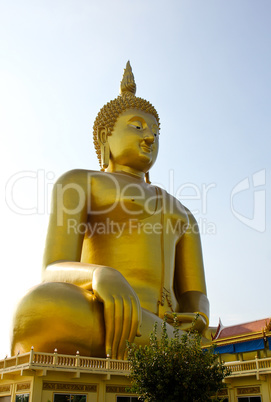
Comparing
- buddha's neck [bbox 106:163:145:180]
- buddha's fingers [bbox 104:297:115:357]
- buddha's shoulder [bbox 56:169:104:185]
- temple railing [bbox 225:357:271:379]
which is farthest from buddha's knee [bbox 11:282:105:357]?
buddha's neck [bbox 106:163:145:180]

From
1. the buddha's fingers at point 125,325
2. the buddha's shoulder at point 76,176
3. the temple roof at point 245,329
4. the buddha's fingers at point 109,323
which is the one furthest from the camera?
the buddha's shoulder at point 76,176

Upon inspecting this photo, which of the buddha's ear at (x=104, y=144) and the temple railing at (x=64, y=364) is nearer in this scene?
the temple railing at (x=64, y=364)

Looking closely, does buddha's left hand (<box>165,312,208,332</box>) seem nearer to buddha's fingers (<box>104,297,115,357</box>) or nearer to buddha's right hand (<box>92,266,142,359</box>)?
buddha's right hand (<box>92,266,142,359</box>)

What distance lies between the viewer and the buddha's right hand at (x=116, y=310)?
729 centimetres

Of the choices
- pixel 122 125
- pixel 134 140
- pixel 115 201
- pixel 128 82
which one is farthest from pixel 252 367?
pixel 128 82

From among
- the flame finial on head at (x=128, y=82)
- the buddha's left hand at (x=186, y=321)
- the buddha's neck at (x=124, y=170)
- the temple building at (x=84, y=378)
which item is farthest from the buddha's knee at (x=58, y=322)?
the flame finial on head at (x=128, y=82)

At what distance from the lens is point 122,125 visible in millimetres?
10578

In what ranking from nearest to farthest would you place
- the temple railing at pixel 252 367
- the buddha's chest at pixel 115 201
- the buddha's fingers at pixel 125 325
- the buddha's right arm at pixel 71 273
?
the buddha's fingers at pixel 125 325 → the temple railing at pixel 252 367 → the buddha's right arm at pixel 71 273 → the buddha's chest at pixel 115 201

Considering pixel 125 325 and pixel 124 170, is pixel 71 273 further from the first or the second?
pixel 124 170

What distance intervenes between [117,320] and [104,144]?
15.5ft

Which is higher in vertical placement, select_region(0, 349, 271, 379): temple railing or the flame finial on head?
the flame finial on head

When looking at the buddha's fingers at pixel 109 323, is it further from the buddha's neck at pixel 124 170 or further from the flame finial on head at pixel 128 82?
the flame finial on head at pixel 128 82

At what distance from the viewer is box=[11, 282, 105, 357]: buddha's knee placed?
7141 millimetres

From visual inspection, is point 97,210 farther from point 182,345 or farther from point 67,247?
point 182,345
